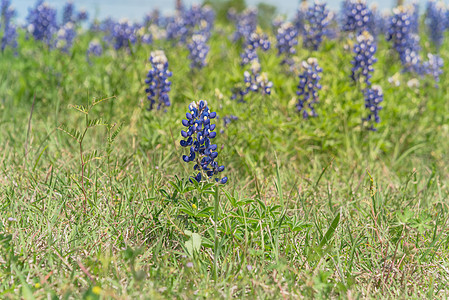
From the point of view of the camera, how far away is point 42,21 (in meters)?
6.01

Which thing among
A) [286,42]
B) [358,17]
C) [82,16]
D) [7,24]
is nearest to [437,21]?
[358,17]

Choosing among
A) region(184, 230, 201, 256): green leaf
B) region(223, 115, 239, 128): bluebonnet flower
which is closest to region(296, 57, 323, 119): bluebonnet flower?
region(223, 115, 239, 128): bluebonnet flower

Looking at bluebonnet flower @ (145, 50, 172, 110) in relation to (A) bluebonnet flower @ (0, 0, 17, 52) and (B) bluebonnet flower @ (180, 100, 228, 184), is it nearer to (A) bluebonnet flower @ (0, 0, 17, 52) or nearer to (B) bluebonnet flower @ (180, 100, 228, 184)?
(B) bluebonnet flower @ (180, 100, 228, 184)

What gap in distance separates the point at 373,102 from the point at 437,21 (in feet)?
16.7

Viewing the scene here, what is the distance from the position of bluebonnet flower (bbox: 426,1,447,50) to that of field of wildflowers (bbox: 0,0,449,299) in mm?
2552

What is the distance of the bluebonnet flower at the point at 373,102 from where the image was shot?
4.30 m

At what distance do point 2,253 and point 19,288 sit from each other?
25 cm

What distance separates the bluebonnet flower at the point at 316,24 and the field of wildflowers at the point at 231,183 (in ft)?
0.06

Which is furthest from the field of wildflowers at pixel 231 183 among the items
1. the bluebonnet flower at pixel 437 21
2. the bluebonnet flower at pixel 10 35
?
the bluebonnet flower at pixel 437 21

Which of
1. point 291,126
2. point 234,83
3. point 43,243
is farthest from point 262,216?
point 234,83

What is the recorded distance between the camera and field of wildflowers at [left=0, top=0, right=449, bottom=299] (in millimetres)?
2234

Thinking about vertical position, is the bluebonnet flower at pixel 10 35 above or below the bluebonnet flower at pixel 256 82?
above

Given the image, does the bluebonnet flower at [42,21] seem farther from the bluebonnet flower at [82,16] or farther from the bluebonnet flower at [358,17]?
the bluebonnet flower at [358,17]

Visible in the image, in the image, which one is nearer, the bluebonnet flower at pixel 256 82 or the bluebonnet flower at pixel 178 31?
the bluebonnet flower at pixel 256 82
